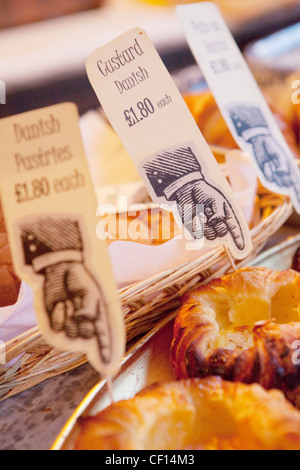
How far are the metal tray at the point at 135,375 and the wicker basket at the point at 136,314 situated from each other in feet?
0.15

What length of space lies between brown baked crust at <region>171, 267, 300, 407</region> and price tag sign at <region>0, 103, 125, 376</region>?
19 cm

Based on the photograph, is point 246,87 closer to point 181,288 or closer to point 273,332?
point 181,288

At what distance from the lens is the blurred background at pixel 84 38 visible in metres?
2.50

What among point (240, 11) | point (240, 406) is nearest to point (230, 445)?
point (240, 406)

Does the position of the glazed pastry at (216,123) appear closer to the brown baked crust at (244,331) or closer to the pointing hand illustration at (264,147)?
the pointing hand illustration at (264,147)

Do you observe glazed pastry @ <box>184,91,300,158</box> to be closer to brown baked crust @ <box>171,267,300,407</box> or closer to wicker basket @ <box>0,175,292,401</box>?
wicker basket @ <box>0,175,292,401</box>

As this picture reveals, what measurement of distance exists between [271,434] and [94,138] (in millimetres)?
1208

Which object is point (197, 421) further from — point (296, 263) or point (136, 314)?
point (296, 263)

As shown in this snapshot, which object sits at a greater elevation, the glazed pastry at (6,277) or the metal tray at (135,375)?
the glazed pastry at (6,277)

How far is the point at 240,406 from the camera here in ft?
2.14

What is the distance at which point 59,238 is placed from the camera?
66 centimetres

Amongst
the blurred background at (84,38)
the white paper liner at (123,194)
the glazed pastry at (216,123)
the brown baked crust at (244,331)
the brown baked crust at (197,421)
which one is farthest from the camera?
the blurred background at (84,38)

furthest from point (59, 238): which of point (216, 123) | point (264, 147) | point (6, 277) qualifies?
point (216, 123)

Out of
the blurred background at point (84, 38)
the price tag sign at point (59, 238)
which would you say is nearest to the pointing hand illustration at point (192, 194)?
the price tag sign at point (59, 238)
